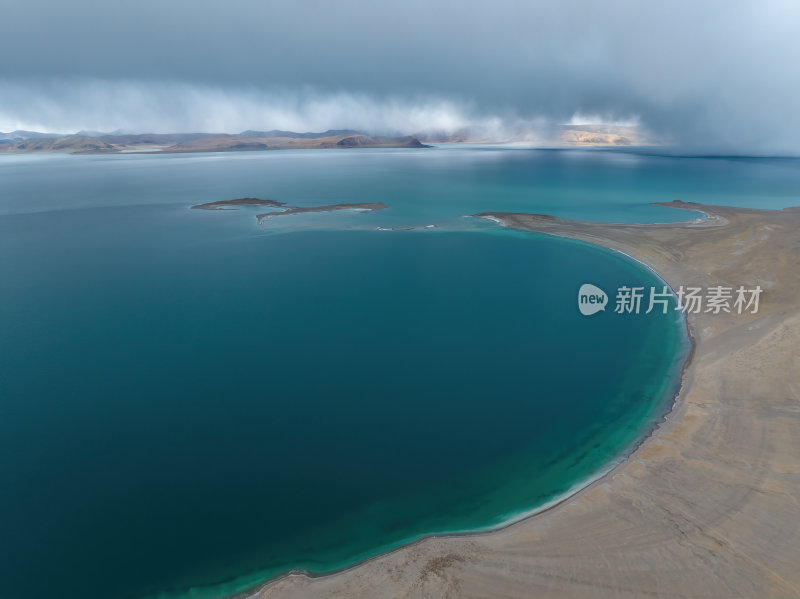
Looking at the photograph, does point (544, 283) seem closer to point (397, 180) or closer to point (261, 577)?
point (261, 577)

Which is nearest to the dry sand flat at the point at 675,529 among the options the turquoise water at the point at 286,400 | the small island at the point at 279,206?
the turquoise water at the point at 286,400

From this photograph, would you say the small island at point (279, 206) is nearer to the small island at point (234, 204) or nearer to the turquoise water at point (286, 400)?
the small island at point (234, 204)

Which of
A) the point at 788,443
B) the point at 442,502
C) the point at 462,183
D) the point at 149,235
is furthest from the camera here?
the point at 462,183

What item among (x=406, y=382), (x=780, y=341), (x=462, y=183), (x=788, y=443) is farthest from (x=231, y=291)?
(x=462, y=183)

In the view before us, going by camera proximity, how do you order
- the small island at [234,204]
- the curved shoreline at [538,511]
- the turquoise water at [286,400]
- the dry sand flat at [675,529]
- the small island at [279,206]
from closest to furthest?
the dry sand flat at [675,529] → the curved shoreline at [538,511] → the turquoise water at [286,400] → the small island at [279,206] → the small island at [234,204]

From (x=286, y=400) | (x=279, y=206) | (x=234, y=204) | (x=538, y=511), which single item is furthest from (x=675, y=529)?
(x=234, y=204)

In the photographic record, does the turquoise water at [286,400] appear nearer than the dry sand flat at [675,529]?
No

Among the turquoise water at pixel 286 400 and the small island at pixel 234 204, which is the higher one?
the small island at pixel 234 204
